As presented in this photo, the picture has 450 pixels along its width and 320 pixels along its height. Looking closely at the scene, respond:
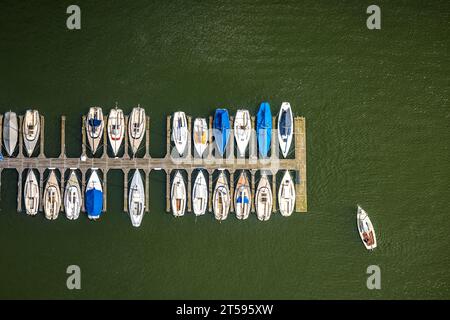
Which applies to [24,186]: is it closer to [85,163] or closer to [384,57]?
[85,163]

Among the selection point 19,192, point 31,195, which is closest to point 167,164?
point 31,195

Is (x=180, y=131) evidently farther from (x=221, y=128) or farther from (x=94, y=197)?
(x=94, y=197)

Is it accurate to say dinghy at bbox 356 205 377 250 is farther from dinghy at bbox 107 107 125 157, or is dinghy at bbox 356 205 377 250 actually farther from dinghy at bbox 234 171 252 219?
dinghy at bbox 107 107 125 157

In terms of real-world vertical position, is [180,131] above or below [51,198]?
above

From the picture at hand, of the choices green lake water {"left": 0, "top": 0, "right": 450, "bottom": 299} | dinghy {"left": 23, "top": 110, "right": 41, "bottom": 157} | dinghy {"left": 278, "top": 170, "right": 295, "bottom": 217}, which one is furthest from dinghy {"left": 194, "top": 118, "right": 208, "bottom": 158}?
dinghy {"left": 23, "top": 110, "right": 41, "bottom": 157}

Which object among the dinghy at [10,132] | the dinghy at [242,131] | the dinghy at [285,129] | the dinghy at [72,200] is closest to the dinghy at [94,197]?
the dinghy at [72,200]

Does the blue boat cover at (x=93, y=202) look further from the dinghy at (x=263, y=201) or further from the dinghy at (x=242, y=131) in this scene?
the dinghy at (x=263, y=201)
